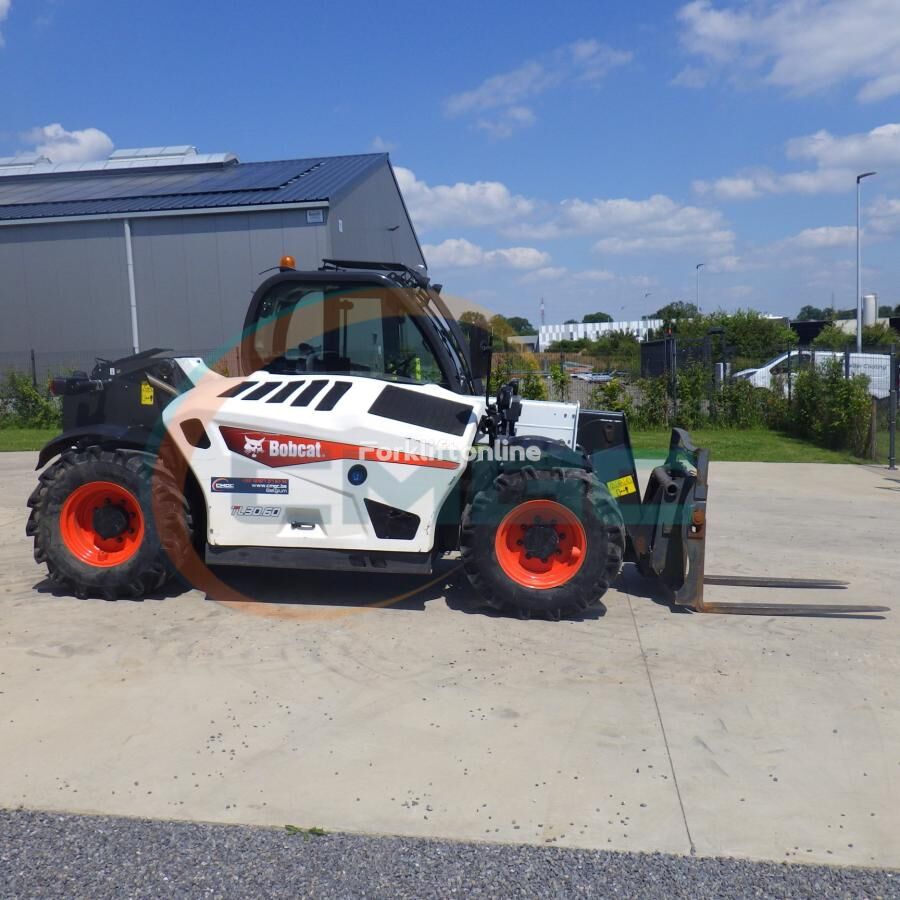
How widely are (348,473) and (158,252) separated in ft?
57.4

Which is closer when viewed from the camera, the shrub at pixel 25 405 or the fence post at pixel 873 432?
the fence post at pixel 873 432

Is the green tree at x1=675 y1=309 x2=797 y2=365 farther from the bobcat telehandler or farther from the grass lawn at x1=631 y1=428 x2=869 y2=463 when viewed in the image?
the bobcat telehandler

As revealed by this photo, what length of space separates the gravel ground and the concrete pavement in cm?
10

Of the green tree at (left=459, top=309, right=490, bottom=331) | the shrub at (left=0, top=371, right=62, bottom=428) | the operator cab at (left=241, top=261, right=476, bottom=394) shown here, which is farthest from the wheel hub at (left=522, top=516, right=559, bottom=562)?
the shrub at (left=0, top=371, right=62, bottom=428)

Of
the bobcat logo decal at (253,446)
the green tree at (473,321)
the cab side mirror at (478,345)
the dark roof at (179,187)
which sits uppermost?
the dark roof at (179,187)

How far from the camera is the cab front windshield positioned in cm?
584

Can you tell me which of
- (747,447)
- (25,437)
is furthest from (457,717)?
(25,437)

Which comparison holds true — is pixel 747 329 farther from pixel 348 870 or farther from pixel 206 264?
pixel 348 870

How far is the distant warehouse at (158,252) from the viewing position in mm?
20438

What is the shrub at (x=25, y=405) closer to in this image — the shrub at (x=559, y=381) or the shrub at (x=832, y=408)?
the shrub at (x=559, y=381)

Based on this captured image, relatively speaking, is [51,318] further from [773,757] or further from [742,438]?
[773,757]

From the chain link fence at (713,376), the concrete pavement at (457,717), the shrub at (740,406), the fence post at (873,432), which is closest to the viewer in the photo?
the concrete pavement at (457,717)

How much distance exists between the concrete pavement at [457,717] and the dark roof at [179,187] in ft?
52.2

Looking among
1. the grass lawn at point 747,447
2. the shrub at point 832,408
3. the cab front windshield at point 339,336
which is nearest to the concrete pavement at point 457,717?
the cab front windshield at point 339,336
